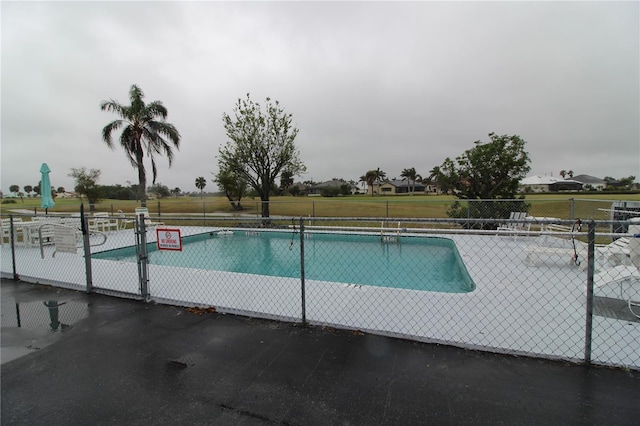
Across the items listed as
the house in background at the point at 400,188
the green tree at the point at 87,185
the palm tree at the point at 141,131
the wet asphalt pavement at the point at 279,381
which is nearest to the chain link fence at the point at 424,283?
the wet asphalt pavement at the point at 279,381

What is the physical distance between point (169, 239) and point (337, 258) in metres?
5.65

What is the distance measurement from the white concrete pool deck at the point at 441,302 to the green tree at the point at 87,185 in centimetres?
1901

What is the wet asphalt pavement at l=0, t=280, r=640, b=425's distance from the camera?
181 cm

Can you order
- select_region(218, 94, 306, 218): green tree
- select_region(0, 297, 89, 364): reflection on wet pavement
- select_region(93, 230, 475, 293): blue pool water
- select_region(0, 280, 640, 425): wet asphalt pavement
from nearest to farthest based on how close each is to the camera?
select_region(0, 280, 640, 425): wet asphalt pavement
select_region(0, 297, 89, 364): reflection on wet pavement
select_region(93, 230, 475, 293): blue pool water
select_region(218, 94, 306, 218): green tree

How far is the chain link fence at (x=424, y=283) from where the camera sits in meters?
2.82

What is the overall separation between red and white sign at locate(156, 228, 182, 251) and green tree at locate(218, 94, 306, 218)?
10074 millimetres

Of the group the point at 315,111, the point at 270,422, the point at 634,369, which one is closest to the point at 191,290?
the point at 270,422

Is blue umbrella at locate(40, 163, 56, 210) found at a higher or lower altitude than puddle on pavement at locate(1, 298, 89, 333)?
higher

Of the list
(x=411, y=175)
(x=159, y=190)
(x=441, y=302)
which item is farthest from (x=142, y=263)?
(x=411, y=175)

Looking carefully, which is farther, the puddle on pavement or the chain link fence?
the puddle on pavement

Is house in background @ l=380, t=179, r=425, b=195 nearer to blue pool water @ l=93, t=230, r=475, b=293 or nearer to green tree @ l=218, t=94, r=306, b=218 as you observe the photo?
green tree @ l=218, t=94, r=306, b=218

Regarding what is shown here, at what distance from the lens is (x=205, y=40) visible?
9117 millimetres

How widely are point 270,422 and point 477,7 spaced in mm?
10354

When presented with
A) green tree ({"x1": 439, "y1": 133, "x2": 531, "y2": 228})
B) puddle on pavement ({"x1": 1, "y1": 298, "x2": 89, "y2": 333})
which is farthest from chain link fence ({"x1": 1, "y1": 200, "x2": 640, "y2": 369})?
green tree ({"x1": 439, "y1": 133, "x2": 531, "y2": 228})
